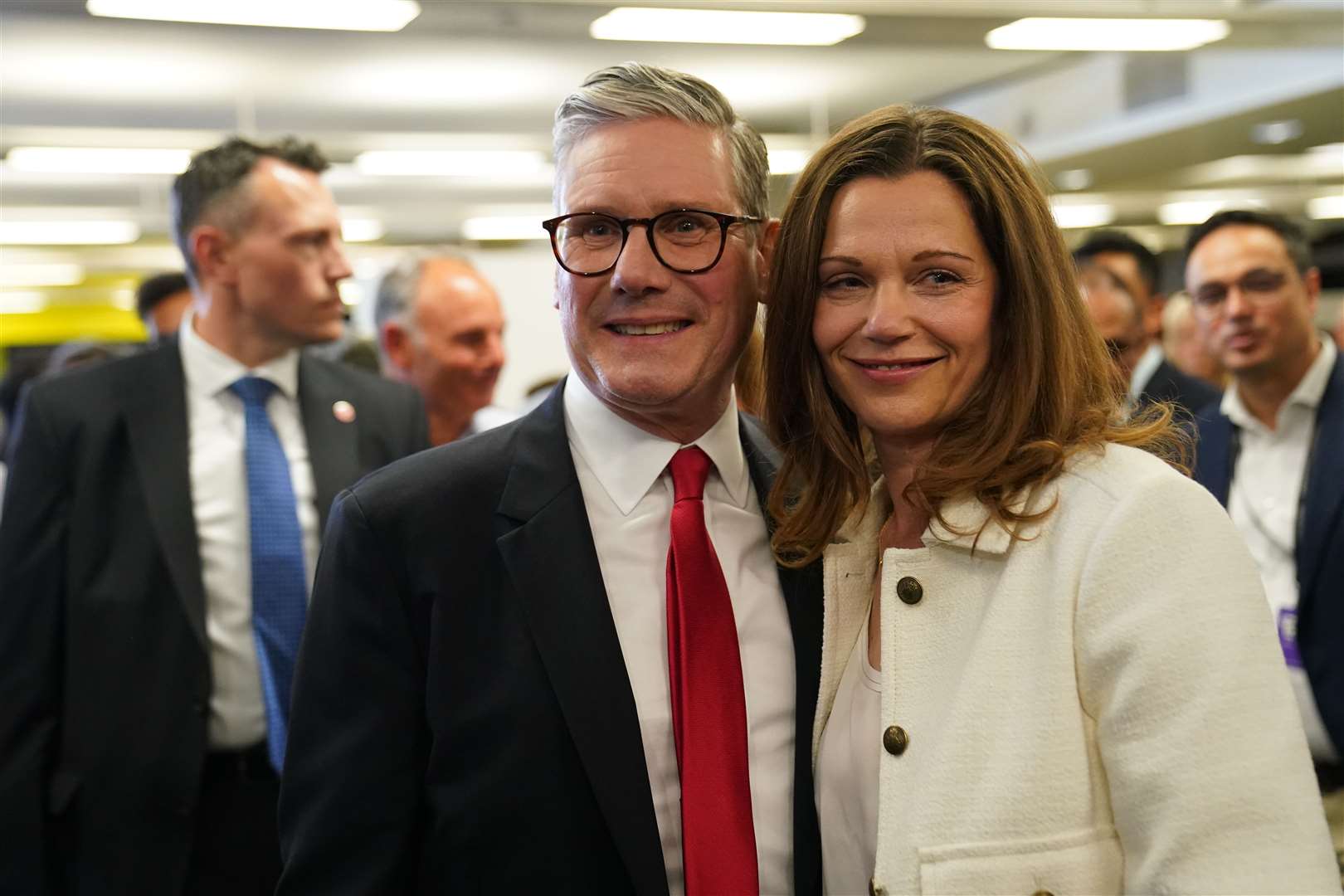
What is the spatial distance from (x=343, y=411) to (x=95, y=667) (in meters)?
0.79

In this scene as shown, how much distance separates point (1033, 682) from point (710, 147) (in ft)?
2.80

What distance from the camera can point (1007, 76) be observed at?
834 centimetres

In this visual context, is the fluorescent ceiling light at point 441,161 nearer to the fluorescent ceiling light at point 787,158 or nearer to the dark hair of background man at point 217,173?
the fluorescent ceiling light at point 787,158

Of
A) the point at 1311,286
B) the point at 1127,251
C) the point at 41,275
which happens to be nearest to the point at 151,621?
the point at 1311,286

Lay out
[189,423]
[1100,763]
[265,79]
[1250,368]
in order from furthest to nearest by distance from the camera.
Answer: [265,79], [1250,368], [189,423], [1100,763]

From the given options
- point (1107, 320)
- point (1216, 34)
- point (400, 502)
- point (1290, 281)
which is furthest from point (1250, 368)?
point (400, 502)

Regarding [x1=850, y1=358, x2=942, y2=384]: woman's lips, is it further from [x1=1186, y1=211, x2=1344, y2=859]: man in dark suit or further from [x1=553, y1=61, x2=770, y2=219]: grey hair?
[x1=1186, y1=211, x2=1344, y2=859]: man in dark suit

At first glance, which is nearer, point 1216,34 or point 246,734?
point 246,734

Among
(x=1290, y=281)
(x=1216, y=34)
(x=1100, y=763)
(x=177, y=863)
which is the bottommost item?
(x=177, y=863)

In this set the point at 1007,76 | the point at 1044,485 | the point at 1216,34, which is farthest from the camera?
the point at 1007,76

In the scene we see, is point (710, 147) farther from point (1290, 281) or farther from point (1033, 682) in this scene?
point (1290, 281)

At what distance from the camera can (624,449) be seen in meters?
1.79

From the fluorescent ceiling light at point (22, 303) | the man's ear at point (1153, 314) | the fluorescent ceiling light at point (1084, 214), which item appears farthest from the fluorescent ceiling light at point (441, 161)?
the fluorescent ceiling light at point (22, 303)

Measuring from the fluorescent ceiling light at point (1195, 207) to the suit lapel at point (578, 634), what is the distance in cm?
1230
